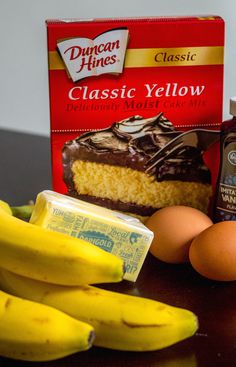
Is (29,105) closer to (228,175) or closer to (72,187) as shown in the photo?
(72,187)

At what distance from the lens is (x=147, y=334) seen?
29.9 inches

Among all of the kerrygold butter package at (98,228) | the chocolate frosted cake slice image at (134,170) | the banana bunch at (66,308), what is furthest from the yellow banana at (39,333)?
the chocolate frosted cake slice image at (134,170)

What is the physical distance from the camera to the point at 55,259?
2.55 ft

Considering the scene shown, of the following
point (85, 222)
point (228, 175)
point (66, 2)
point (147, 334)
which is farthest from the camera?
point (66, 2)

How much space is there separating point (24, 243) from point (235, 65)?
129 cm

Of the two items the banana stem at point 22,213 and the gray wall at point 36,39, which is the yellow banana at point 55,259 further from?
the gray wall at point 36,39

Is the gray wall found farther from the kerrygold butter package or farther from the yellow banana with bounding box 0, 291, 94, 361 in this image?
the yellow banana with bounding box 0, 291, 94, 361

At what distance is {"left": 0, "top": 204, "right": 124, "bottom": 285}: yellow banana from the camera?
77 centimetres

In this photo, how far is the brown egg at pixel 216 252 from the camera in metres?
0.91

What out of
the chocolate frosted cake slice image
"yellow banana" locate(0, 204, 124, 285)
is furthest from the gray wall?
"yellow banana" locate(0, 204, 124, 285)

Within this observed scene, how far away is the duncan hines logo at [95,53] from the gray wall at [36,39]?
2.94 feet

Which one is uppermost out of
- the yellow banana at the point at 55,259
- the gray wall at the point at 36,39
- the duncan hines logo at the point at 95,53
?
the duncan hines logo at the point at 95,53

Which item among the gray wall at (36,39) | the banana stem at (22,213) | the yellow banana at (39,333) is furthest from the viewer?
the gray wall at (36,39)

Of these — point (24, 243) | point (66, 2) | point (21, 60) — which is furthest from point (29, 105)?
point (24, 243)
